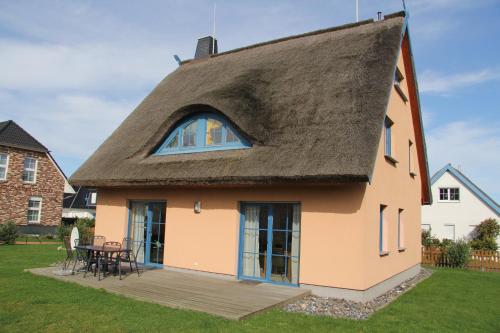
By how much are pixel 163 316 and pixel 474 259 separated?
15.1 meters

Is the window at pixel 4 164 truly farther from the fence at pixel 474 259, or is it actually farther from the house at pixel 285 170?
the fence at pixel 474 259

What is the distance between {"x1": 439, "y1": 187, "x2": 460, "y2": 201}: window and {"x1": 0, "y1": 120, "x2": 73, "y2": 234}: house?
25601 millimetres

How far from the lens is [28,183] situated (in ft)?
86.6

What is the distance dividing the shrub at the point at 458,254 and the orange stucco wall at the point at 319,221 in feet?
14.2

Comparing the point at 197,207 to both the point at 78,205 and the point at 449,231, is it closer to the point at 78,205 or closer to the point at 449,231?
the point at 449,231

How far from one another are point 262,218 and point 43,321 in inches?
205

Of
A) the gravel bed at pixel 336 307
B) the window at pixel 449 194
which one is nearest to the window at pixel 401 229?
the gravel bed at pixel 336 307

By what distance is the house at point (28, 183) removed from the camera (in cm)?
2516

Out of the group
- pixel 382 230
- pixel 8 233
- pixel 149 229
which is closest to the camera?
pixel 382 230

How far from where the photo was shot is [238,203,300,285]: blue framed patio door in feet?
30.8

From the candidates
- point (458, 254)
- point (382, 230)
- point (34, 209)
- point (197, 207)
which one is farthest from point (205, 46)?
point (34, 209)

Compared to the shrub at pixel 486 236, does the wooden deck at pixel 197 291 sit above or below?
below

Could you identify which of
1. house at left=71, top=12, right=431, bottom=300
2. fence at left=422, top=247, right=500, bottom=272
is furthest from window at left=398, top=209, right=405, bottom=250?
fence at left=422, top=247, right=500, bottom=272

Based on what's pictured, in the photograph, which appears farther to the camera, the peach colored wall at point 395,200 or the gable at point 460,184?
the gable at point 460,184
